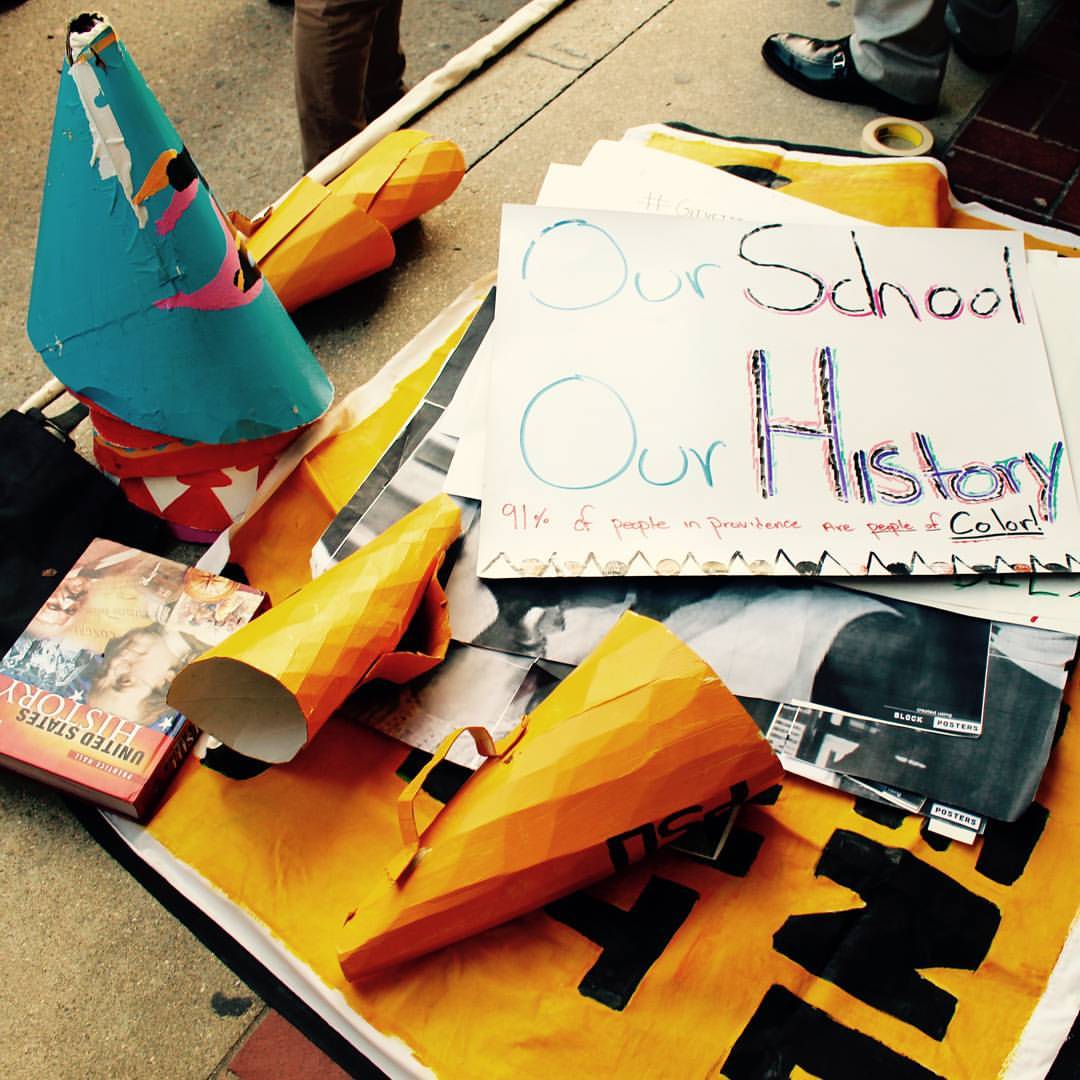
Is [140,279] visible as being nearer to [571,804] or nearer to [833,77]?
[571,804]

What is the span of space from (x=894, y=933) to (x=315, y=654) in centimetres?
42

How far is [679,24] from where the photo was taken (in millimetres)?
1484

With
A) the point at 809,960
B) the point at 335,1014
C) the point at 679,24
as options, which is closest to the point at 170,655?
the point at 335,1014

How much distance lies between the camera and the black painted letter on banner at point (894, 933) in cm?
65

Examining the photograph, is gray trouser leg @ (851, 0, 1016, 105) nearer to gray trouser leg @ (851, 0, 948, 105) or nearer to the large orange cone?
gray trouser leg @ (851, 0, 948, 105)

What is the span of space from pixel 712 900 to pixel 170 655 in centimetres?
43

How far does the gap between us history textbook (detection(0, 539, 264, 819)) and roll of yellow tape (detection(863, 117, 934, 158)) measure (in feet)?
2.99

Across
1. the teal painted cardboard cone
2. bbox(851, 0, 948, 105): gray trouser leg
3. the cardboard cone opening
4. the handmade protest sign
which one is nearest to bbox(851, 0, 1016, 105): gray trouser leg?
bbox(851, 0, 948, 105): gray trouser leg

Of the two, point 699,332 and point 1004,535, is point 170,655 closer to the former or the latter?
point 699,332

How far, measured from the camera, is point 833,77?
1343 mm

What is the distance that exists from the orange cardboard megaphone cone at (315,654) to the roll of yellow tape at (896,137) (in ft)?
2.68

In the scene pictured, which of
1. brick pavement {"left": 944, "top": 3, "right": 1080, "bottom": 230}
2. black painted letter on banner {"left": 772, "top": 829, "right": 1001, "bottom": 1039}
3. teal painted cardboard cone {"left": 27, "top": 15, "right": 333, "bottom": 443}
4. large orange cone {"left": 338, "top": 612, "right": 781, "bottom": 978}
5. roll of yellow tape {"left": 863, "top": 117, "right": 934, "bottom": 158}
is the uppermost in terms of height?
teal painted cardboard cone {"left": 27, "top": 15, "right": 333, "bottom": 443}

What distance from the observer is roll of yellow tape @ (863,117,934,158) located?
124 centimetres

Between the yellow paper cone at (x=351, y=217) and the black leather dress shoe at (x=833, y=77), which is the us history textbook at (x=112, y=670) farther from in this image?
the black leather dress shoe at (x=833, y=77)
